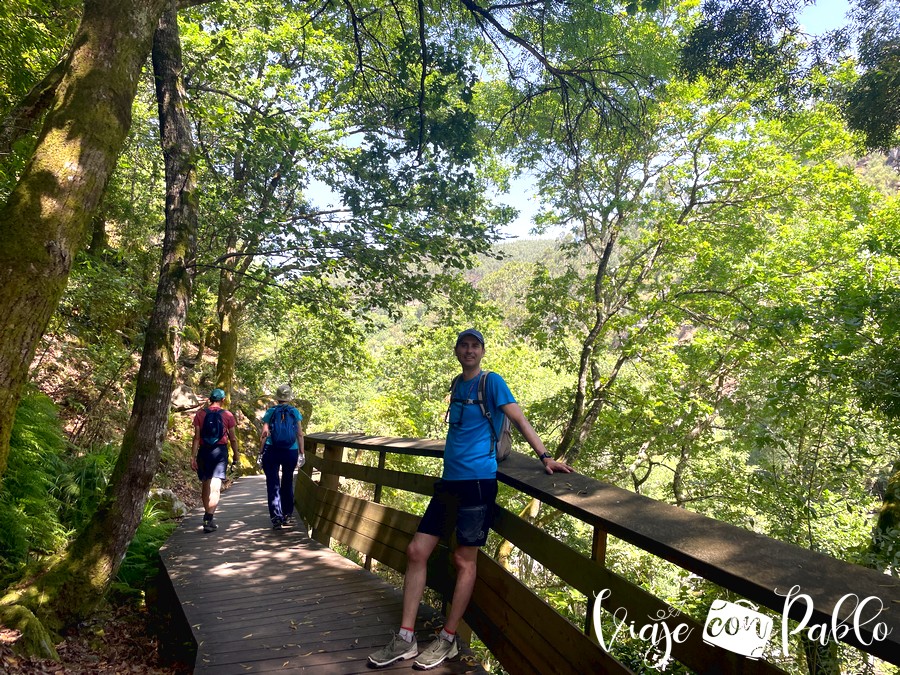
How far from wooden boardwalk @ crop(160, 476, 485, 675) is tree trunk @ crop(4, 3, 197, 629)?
0.72m

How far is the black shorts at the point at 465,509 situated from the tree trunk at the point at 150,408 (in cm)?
298

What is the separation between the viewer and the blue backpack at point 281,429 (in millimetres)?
6559

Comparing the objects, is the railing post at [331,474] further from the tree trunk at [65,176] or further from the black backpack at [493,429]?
the tree trunk at [65,176]

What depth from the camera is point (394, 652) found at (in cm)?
296

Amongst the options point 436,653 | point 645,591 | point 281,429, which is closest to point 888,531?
point 645,591

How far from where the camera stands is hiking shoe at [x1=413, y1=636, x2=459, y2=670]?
2.88 metres

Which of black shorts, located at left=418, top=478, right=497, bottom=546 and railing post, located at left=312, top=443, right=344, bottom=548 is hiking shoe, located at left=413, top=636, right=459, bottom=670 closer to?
black shorts, located at left=418, top=478, right=497, bottom=546

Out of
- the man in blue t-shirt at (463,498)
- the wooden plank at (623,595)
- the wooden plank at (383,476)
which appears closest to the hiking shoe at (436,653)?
the man in blue t-shirt at (463,498)

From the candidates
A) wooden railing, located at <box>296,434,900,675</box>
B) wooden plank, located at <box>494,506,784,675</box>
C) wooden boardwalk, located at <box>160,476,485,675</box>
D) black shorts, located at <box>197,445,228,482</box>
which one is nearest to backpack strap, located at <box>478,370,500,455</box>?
wooden railing, located at <box>296,434,900,675</box>

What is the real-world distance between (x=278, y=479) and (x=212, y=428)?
1086 millimetres

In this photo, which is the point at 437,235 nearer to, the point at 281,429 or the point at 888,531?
the point at 281,429

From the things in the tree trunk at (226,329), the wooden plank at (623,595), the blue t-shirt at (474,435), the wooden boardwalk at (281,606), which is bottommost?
the wooden boardwalk at (281,606)

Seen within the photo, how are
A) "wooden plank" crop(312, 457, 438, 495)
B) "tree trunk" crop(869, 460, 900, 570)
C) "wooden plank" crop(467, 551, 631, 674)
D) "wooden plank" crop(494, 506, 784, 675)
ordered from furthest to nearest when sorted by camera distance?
"tree trunk" crop(869, 460, 900, 570)
"wooden plank" crop(312, 457, 438, 495)
"wooden plank" crop(467, 551, 631, 674)
"wooden plank" crop(494, 506, 784, 675)

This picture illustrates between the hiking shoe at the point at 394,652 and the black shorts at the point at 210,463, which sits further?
the black shorts at the point at 210,463
